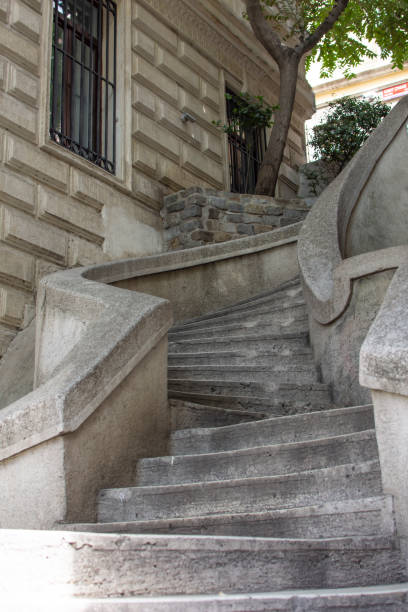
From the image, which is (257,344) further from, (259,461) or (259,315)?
(259,461)

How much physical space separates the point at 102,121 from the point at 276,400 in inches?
229

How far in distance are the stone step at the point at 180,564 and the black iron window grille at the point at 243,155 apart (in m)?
9.41

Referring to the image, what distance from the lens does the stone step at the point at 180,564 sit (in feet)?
8.08

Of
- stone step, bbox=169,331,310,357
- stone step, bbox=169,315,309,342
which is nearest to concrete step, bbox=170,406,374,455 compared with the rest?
stone step, bbox=169,331,310,357

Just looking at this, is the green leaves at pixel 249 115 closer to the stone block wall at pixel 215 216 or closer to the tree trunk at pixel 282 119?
the tree trunk at pixel 282 119

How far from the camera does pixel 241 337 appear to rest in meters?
6.14

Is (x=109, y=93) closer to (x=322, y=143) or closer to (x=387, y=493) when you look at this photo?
(x=322, y=143)

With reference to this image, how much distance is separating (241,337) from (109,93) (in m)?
5.12

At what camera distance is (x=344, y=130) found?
486 inches

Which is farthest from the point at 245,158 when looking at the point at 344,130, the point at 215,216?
the point at 215,216

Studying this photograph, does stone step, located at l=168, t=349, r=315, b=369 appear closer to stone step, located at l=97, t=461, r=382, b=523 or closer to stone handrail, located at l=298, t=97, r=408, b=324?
stone handrail, located at l=298, t=97, r=408, b=324

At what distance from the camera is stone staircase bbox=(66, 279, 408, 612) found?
2.58 metres

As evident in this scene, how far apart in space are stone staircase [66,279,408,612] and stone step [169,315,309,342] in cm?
82

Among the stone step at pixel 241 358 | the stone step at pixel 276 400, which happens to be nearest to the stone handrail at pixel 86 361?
the stone step at pixel 276 400
